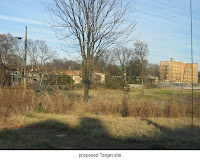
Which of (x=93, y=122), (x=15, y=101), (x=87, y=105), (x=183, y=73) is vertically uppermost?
(x=183, y=73)

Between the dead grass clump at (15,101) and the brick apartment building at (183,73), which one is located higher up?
the brick apartment building at (183,73)

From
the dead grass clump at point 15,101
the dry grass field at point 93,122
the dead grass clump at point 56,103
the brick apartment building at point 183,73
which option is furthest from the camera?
the brick apartment building at point 183,73

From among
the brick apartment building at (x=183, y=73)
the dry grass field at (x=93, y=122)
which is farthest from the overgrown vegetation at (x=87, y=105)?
the brick apartment building at (x=183, y=73)

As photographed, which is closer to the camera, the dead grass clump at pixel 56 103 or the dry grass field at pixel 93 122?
the dry grass field at pixel 93 122

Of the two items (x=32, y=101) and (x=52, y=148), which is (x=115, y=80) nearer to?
(x=32, y=101)

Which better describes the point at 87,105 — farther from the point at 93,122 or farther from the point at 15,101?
the point at 15,101

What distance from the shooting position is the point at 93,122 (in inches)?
304

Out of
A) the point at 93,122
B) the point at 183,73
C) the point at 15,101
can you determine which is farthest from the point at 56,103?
the point at 183,73

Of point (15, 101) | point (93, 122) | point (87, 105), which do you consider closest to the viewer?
point (93, 122)

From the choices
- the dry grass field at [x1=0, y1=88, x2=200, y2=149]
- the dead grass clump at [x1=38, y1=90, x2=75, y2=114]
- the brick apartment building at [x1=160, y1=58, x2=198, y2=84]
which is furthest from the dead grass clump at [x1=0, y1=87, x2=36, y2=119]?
the brick apartment building at [x1=160, y1=58, x2=198, y2=84]

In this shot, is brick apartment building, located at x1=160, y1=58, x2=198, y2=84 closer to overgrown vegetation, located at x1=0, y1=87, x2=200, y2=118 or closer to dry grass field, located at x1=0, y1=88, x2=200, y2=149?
A: overgrown vegetation, located at x1=0, y1=87, x2=200, y2=118

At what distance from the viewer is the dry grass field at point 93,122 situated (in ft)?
18.2

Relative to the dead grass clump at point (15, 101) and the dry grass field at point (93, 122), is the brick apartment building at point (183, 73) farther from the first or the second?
the dead grass clump at point (15, 101)
